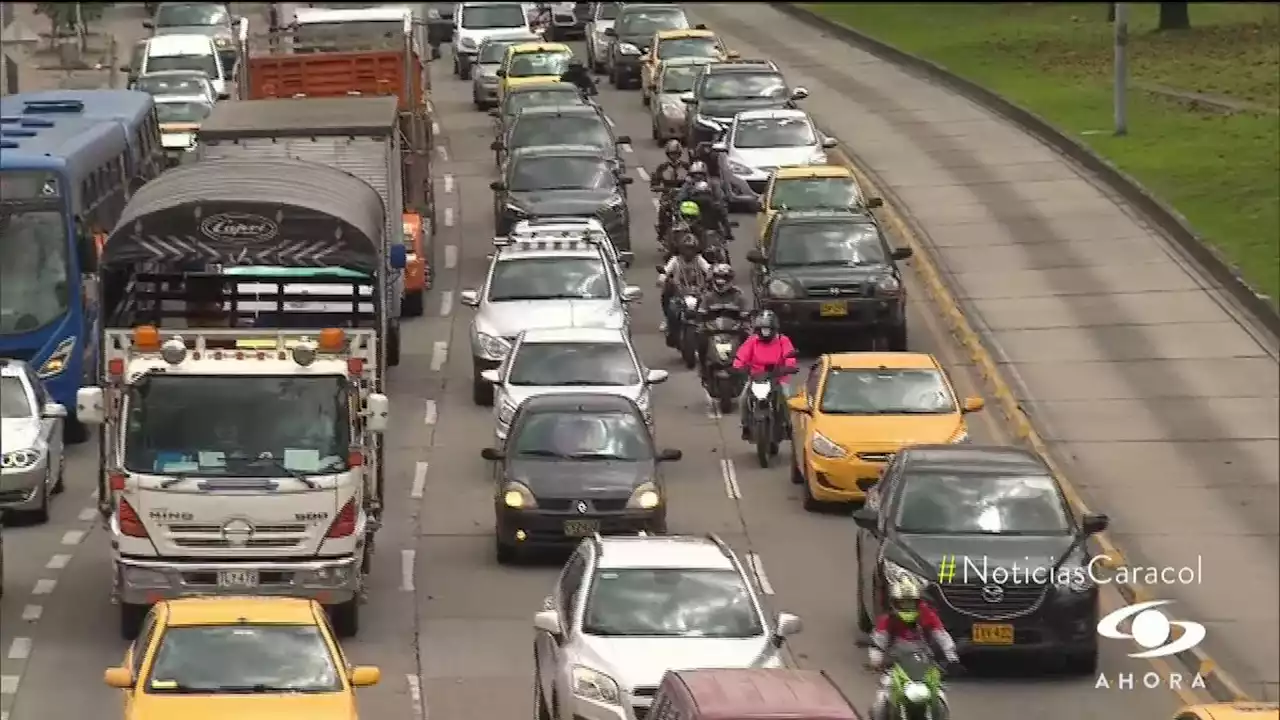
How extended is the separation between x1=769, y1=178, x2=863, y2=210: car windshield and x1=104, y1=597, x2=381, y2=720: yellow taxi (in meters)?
23.5

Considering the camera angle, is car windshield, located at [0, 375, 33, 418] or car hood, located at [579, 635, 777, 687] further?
car windshield, located at [0, 375, 33, 418]

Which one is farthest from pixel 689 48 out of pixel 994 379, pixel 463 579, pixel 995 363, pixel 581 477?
pixel 463 579

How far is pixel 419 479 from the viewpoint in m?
30.4

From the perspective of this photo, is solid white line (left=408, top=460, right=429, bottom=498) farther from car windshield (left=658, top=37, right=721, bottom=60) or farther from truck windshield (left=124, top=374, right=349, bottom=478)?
car windshield (left=658, top=37, right=721, bottom=60)

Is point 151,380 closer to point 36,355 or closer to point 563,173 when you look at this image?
point 36,355

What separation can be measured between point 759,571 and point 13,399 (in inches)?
336

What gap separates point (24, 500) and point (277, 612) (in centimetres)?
1096

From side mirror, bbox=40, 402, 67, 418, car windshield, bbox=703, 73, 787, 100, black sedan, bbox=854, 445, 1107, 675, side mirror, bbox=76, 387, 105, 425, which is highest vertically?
side mirror, bbox=76, 387, 105, 425

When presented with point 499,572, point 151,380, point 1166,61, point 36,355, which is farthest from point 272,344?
point 1166,61

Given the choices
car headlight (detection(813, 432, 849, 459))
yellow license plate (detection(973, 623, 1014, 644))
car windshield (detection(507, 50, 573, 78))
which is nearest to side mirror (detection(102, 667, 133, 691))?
yellow license plate (detection(973, 623, 1014, 644))

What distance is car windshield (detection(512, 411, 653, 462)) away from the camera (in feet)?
87.3

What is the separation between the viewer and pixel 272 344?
78.6ft

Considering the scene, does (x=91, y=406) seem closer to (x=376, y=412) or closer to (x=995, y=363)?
(x=376, y=412)

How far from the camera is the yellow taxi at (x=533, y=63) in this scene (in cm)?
5712
